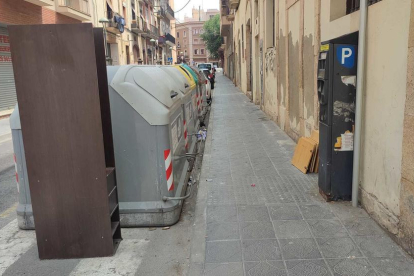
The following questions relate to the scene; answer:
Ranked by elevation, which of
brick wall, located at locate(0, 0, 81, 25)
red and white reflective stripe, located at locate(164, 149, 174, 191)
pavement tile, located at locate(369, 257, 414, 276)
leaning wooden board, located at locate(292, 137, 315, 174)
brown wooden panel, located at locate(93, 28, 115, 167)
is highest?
brick wall, located at locate(0, 0, 81, 25)

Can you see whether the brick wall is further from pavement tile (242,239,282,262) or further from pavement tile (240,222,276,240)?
pavement tile (242,239,282,262)

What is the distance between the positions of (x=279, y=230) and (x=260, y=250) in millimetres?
475

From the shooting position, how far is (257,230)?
3.86m

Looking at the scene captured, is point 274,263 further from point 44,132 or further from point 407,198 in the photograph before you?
point 44,132

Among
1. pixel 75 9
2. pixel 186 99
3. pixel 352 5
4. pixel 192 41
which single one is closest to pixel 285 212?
pixel 186 99

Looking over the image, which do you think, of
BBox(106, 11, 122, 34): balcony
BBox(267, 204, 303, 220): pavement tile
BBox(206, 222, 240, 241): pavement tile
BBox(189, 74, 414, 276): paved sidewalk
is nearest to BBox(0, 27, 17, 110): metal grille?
BBox(106, 11, 122, 34): balcony

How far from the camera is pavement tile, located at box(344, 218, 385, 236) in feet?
12.1

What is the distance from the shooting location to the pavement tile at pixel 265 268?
3068 mm

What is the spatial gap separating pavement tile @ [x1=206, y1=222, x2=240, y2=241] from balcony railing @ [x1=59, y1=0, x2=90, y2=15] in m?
17.8

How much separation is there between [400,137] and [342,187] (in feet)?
3.98

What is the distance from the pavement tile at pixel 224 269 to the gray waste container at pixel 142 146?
1.12 meters

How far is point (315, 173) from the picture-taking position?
5.71 meters

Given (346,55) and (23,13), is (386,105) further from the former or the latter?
(23,13)

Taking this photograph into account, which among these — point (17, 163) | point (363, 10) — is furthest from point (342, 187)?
point (17, 163)
